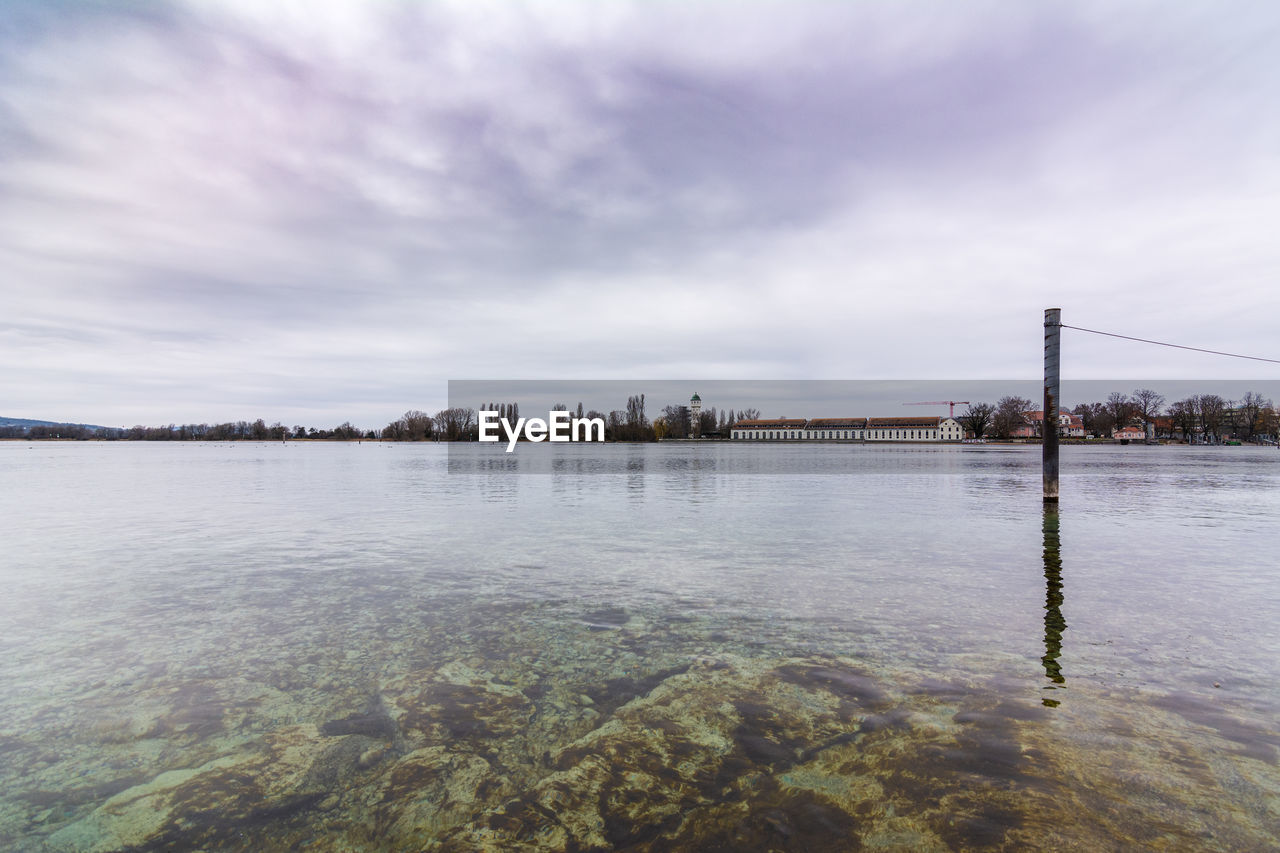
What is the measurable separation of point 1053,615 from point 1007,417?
170038 mm

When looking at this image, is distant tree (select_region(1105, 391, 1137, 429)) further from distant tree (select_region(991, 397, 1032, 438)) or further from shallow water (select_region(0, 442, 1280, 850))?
shallow water (select_region(0, 442, 1280, 850))

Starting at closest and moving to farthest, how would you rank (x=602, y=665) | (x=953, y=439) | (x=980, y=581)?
(x=602, y=665), (x=980, y=581), (x=953, y=439)

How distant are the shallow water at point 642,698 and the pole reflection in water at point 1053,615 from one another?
1.9 inches

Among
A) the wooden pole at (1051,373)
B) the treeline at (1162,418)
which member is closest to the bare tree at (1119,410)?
the treeline at (1162,418)

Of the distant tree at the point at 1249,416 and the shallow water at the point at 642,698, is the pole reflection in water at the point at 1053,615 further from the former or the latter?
the distant tree at the point at 1249,416

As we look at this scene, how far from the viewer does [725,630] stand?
691cm

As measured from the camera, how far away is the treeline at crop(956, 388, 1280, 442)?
135 m

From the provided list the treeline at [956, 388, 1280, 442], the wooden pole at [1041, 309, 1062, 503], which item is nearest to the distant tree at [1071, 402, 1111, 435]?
the treeline at [956, 388, 1280, 442]

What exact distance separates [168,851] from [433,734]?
154 cm

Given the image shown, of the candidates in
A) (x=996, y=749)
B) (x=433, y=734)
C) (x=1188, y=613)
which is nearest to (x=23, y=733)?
(x=433, y=734)

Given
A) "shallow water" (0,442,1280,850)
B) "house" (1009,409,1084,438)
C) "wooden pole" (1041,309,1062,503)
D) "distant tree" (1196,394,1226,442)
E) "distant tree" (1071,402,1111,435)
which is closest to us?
"shallow water" (0,442,1280,850)

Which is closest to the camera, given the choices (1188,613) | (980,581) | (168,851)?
(168,851)

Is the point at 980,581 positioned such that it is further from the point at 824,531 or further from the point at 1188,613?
the point at 824,531

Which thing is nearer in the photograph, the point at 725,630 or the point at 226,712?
the point at 226,712
